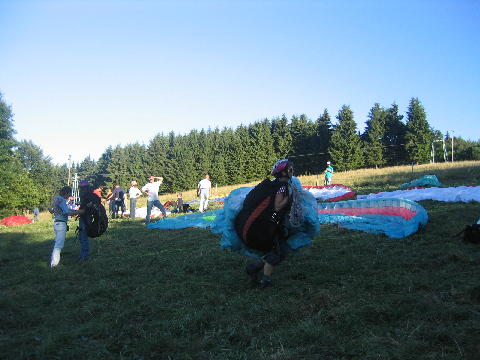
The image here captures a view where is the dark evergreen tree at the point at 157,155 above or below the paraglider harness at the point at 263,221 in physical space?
above

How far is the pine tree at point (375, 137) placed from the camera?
163ft

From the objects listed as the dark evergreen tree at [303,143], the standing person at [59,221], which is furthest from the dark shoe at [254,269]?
the dark evergreen tree at [303,143]

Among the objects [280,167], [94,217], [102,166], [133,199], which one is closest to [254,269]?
[280,167]

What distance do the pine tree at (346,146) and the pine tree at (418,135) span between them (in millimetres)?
5956

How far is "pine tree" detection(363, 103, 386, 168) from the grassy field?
1703 inches

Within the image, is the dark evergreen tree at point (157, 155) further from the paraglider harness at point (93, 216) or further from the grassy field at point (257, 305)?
the grassy field at point (257, 305)

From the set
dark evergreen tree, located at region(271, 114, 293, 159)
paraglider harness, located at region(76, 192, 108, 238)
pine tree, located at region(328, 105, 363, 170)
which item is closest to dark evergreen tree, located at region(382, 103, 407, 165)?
pine tree, located at region(328, 105, 363, 170)

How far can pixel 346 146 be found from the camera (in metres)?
49.3

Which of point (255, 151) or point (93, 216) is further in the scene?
point (255, 151)

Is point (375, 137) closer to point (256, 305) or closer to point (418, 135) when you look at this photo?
point (418, 135)

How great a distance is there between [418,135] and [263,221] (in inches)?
1869

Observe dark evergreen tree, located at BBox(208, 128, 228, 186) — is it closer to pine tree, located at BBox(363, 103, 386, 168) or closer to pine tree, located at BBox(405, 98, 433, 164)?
pine tree, located at BBox(363, 103, 386, 168)

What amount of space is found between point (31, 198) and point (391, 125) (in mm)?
46916

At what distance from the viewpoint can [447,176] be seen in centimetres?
2192
